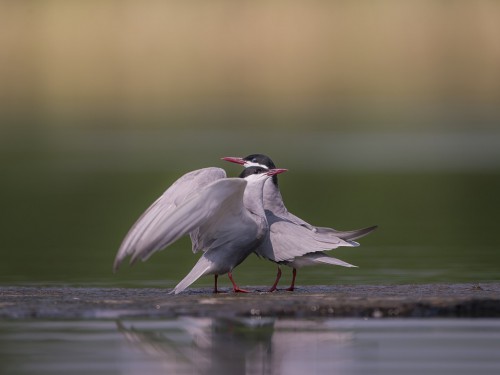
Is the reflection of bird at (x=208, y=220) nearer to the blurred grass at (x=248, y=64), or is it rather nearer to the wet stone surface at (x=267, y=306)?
the wet stone surface at (x=267, y=306)

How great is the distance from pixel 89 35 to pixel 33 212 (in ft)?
193

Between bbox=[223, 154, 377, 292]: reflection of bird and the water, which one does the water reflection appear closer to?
the water

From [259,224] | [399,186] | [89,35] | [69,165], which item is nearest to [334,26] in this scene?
[89,35]

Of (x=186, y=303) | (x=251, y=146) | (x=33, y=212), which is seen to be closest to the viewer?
(x=186, y=303)

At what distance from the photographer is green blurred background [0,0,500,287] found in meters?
16.4

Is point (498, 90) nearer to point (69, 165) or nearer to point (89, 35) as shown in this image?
point (89, 35)

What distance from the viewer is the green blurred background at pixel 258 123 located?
53.8ft

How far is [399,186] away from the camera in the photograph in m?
27.8

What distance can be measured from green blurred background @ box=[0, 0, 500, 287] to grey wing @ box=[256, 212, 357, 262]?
979 mm

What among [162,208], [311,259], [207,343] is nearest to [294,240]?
[311,259]

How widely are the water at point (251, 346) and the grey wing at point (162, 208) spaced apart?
94 centimetres

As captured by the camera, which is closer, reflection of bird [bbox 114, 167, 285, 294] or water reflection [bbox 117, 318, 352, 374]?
water reflection [bbox 117, 318, 352, 374]

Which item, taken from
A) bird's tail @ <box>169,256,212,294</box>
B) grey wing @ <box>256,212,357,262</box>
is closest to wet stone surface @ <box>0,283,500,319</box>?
bird's tail @ <box>169,256,212,294</box>

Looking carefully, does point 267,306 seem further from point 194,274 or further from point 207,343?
point 194,274
